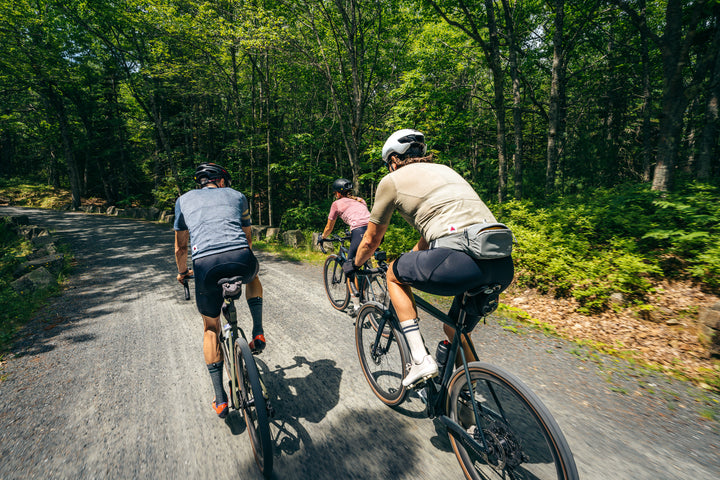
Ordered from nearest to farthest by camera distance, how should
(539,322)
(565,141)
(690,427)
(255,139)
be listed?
(690,427) < (539,322) < (255,139) < (565,141)

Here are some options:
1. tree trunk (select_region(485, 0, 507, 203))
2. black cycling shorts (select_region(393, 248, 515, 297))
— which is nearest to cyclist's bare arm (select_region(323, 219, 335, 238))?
black cycling shorts (select_region(393, 248, 515, 297))

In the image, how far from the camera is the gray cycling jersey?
7.86 feet

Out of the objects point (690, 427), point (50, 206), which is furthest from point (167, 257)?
point (50, 206)

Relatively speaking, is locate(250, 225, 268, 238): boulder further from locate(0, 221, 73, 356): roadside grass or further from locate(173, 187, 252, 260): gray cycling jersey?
locate(173, 187, 252, 260): gray cycling jersey

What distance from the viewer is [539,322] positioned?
441 centimetres

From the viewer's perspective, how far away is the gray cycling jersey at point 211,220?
7.86ft

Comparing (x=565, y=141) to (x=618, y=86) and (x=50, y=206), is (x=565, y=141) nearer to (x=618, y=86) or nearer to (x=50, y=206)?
(x=618, y=86)

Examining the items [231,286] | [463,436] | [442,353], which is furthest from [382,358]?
[231,286]

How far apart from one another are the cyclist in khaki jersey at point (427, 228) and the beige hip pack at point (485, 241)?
0.12 ft

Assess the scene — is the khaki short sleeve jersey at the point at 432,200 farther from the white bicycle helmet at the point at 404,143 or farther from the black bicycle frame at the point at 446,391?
the black bicycle frame at the point at 446,391

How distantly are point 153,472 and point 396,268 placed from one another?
7.65 feet

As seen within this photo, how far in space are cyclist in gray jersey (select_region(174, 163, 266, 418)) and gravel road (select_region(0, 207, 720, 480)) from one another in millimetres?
542

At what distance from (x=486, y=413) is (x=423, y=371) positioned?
0.46m

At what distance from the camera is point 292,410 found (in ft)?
8.87
